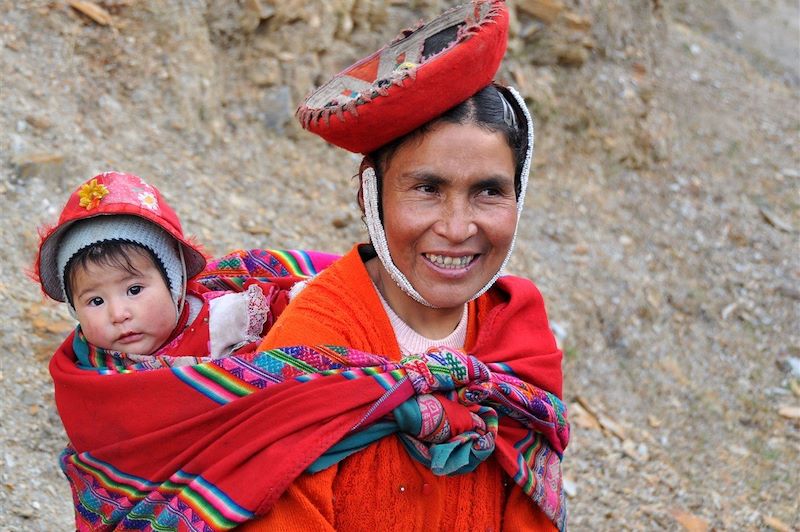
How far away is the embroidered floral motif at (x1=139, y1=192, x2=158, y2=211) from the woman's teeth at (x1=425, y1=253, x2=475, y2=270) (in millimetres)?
902

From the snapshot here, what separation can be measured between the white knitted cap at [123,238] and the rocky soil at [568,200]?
50.6 inches

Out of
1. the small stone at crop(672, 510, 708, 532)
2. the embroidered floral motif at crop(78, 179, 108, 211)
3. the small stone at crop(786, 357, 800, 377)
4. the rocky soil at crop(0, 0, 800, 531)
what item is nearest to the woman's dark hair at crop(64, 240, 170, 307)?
the embroidered floral motif at crop(78, 179, 108, 211)

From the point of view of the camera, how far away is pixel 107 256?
2.65m

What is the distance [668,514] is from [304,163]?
324 centimetres

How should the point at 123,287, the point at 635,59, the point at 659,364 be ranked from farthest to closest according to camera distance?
the point at 635,59 → the point at 659,364 → the point at 123,287

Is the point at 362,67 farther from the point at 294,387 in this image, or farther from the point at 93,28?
the point at 93,28

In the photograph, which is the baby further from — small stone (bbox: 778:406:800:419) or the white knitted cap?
small stone (bbox: 778:406:800:419)

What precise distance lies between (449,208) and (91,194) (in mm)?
1079

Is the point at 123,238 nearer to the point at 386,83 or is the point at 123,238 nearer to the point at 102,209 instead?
the point at 102,209

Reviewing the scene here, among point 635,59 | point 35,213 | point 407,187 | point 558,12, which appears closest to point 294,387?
point 407,187

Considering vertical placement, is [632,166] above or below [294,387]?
below

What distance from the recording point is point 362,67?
2.42m

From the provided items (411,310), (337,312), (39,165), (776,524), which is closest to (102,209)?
(337,312)

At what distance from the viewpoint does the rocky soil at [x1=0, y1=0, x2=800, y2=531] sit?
4.74m
